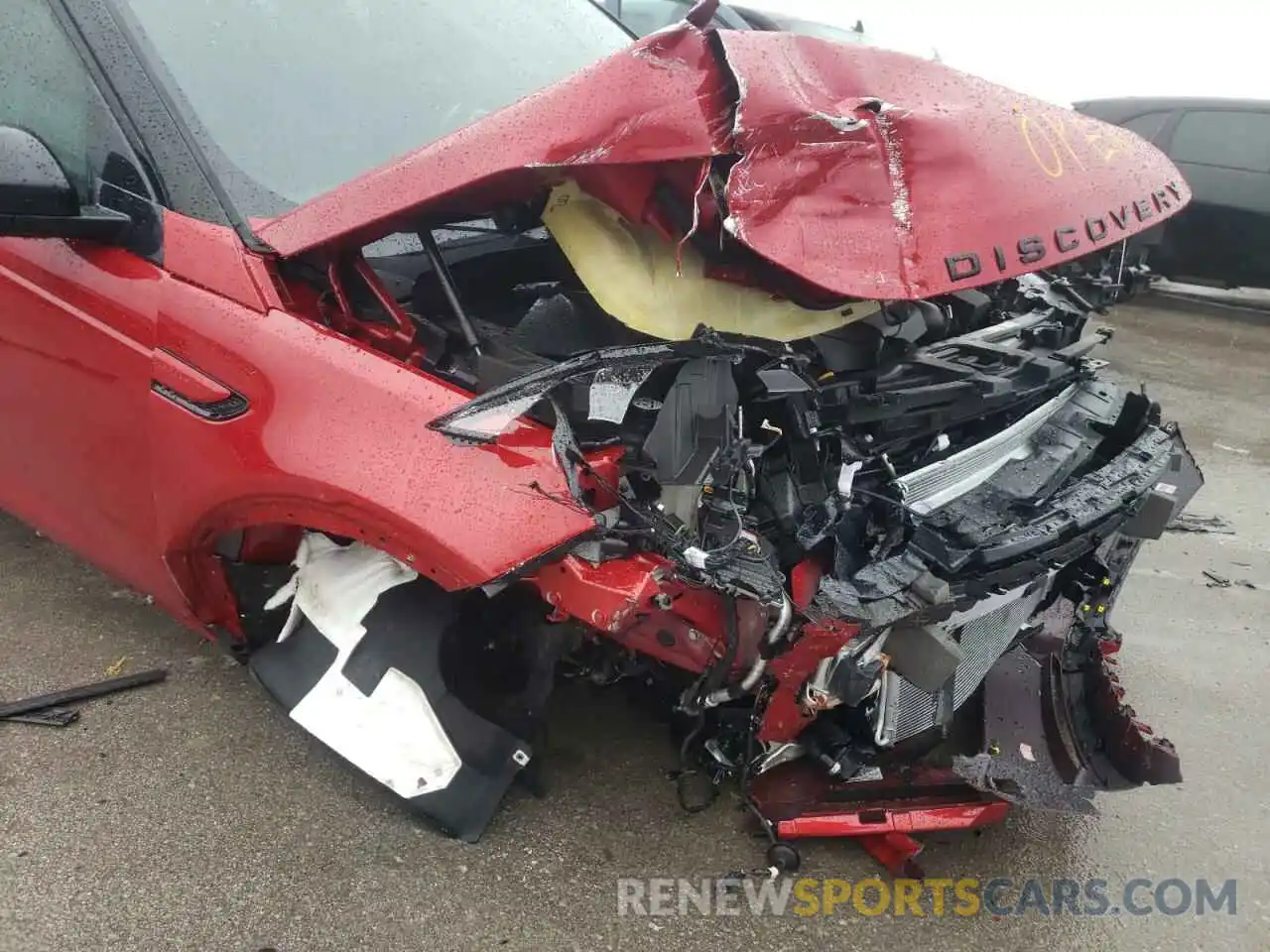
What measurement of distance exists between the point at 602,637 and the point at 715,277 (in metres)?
0.77

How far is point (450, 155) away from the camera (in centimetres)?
177

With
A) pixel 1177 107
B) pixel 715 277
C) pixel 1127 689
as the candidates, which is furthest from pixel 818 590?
pixel 1177 107

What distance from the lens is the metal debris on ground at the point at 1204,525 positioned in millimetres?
4043

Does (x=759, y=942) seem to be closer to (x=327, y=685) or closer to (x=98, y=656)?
(x=327, y=685)

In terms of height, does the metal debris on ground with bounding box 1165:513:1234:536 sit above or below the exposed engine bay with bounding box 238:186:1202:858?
below

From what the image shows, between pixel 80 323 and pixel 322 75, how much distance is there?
827 millimetres

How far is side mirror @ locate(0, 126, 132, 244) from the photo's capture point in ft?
6.06

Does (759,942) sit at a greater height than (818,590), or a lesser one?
lesser

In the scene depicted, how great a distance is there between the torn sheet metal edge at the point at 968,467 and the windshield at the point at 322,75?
126 cm

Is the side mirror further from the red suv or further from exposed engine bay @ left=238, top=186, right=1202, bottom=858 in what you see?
exposed engine bay @ left=238, top=186, right=1202, bottom=858
